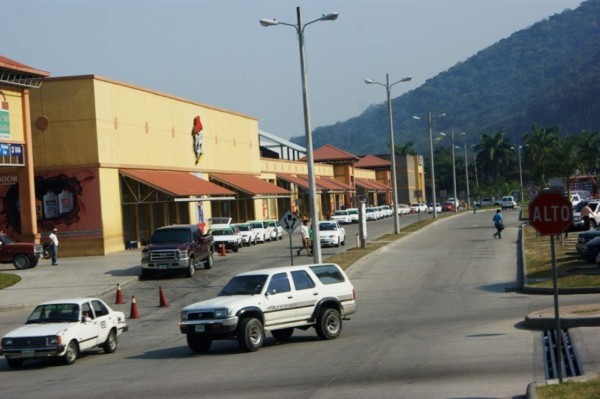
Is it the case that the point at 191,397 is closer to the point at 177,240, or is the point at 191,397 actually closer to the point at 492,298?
the point at 492,298

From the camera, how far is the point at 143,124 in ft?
203

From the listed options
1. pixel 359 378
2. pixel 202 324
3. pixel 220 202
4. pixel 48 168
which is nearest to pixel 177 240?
pixel 48 168

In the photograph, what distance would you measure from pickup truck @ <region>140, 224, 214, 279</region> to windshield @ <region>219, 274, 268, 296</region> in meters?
18.8

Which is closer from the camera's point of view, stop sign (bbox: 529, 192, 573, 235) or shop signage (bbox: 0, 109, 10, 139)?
stop sign (bbox: 529, 192, 573, 235)

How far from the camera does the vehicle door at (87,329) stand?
2144cm

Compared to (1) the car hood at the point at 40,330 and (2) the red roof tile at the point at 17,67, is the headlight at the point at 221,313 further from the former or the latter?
(2) the red roof tile at the point at 17,67

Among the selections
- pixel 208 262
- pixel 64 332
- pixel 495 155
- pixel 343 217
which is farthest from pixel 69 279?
pixel 495 155

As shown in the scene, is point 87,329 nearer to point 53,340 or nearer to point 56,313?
point 56,313

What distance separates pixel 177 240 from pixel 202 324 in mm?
21215

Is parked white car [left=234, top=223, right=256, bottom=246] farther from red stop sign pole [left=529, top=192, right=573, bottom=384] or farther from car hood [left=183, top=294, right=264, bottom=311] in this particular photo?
red stop sign pole [left=529, top=192, right=573, bottom=384]

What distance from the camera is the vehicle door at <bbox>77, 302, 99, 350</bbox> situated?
2144 cm

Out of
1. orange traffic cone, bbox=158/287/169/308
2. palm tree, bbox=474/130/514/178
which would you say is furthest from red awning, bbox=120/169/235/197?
palm tree, bbox=474/130/514/178

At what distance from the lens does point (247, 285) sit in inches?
850

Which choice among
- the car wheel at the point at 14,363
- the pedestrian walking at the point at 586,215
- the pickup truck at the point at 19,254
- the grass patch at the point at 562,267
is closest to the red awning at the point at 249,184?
the pickup truck at the point at 19,254
